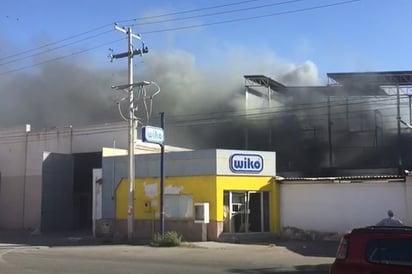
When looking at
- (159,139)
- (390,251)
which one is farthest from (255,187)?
(390,251)

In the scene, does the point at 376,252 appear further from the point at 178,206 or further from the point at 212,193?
the point at 178,206

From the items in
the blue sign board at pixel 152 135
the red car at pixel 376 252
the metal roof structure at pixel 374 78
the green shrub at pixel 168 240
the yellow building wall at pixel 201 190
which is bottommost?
the green shrub at pixel 168 240

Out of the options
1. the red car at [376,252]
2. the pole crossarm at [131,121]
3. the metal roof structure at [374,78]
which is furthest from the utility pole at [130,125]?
the metal roof structure at [374,78]

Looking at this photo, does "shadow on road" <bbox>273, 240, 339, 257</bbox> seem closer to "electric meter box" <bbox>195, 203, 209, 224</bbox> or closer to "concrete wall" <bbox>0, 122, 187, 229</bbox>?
"electric meter box" <bbox>195, 203, 209, 224</bbox>

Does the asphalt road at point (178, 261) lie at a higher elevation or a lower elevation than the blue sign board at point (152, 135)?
lower

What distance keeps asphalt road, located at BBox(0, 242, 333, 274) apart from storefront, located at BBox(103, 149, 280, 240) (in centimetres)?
415

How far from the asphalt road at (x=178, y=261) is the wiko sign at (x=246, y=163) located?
5.47m

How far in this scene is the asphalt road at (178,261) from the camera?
16453mm

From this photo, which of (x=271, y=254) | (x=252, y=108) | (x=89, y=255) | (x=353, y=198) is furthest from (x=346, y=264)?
(x=252, y=108)

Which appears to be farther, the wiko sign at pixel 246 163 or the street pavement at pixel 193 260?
the wiko sign at pixel 246 163

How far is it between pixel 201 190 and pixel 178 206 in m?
1.68

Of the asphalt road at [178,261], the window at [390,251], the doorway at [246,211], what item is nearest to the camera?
the window at [390,251]

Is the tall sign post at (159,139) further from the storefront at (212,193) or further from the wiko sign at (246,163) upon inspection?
the wiko sign at (246,163)

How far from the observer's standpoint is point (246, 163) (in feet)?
100
